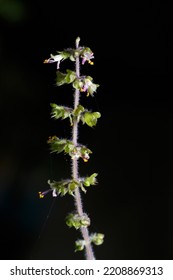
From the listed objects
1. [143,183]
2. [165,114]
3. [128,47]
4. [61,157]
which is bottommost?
[143,183]

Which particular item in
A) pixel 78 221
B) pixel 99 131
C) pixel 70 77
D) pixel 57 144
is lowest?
pixel 78 221

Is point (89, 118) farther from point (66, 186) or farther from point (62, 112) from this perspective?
point (66, 186)

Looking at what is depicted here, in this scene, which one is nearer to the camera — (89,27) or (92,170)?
(89,27)

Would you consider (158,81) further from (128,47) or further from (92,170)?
(92,170)

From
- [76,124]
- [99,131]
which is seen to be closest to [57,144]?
[76,124]

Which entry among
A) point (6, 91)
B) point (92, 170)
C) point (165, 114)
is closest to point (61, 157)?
point (92, 170)

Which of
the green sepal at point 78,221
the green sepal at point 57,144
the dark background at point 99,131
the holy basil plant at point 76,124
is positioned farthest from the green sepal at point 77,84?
the dark background at point 99,131

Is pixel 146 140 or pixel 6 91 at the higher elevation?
pixel 6 91

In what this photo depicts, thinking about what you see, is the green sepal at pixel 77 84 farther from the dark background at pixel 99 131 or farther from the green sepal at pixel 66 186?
the dark background at pixel 99 131

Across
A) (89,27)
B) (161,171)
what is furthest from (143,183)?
(89,27)
